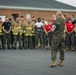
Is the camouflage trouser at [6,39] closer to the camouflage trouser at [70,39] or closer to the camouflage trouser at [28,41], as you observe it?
the camouflage trouser at [28,41]

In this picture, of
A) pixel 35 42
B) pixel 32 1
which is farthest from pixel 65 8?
pixel 35 42

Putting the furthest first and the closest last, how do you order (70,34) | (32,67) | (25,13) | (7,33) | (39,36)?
1. (25,13)
2. (39,36)
3. (70,34)
4. (7,33)
5. (32,67)

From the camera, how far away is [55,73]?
10078mm

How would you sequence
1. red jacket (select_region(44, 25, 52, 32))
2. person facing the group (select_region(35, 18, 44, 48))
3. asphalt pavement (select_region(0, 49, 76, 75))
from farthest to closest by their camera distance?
1. person facing the group (select_region(35, 18, 44, 48))
2. red jacket (select_region(44, 25, 52, 32))
3. asphalt pavement (select_region(0, 49, 76, 75))

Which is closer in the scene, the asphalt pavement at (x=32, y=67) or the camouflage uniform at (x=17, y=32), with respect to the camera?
the asphalt pavement at (x=32, y=67)

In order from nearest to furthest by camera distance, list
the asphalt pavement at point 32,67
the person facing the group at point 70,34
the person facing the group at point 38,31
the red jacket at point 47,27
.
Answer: the asphalt pavement at point 32,67
the person facing the group at point 70,34
the red jacket at point 47,27
the person facing the group at point 38,31

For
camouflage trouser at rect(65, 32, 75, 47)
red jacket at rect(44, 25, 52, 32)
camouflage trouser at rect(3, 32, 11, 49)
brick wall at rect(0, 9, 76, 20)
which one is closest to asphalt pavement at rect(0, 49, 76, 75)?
camouflage trouser at rect(3, 32, 11, 49)

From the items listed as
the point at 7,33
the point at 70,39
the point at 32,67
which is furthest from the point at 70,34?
the point at 32,67

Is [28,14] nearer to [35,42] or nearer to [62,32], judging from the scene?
[35,42]

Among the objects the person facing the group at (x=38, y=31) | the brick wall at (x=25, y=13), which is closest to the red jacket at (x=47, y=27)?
the person facing the group at (x=38, y=31)

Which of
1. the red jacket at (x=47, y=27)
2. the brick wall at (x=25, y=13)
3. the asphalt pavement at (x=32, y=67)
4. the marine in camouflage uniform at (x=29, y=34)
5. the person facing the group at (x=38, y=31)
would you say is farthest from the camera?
the brick wall at (x=25, y=13)

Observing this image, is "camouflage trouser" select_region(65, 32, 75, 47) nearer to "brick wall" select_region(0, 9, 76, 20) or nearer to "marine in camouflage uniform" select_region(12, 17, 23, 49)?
"marine in camouflage uniform" select_region(12, 17, 23, 49)

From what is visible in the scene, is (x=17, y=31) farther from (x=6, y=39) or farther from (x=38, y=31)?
(x=38, y=31)

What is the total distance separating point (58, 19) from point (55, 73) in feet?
7.47
